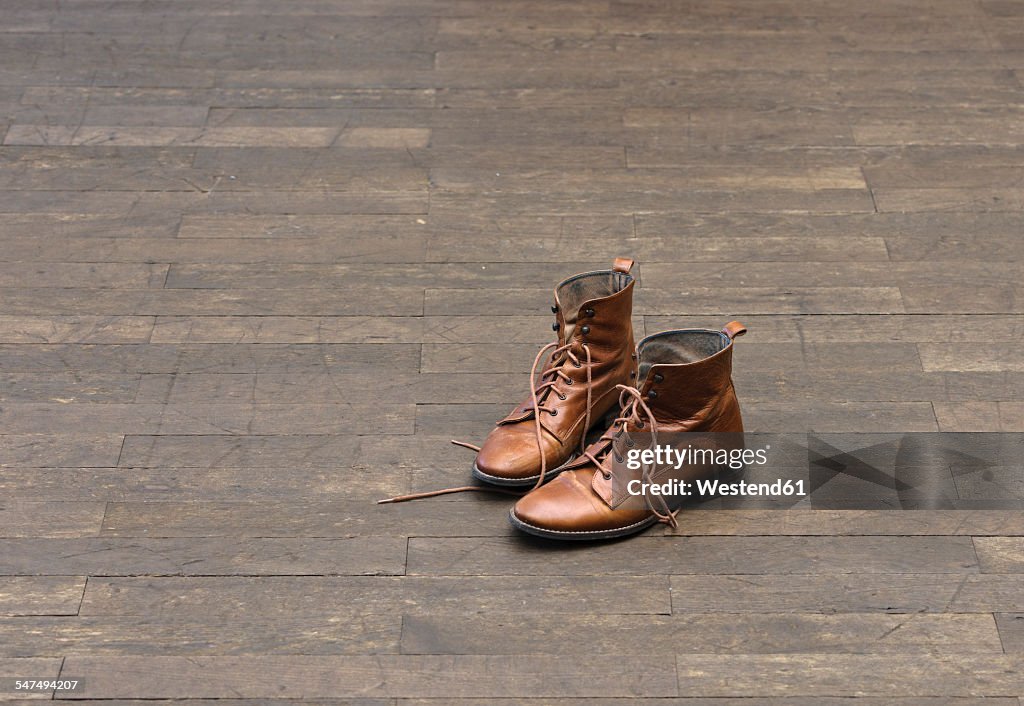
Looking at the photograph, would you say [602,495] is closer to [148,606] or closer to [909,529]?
[909,529]

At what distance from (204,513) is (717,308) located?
0.94 metres

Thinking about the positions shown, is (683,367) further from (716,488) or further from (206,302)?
(206,302)

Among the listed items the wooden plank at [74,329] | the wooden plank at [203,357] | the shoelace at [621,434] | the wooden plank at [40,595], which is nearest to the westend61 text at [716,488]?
the shoelace at [621,434]

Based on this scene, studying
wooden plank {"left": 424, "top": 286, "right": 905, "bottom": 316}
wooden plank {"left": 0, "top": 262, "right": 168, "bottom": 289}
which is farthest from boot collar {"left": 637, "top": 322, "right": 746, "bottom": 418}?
wooden plank {"left": 0, "top": 262, "right": 168, "bottom": 289}

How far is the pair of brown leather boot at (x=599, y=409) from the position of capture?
159cm

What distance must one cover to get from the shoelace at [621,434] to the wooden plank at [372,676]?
0.23 meters

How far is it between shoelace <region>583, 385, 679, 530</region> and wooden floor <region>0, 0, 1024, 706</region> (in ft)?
0.11

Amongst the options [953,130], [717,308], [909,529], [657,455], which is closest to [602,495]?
[657,455]

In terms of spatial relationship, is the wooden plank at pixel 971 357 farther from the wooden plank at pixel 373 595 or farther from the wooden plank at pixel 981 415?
the wooden plank at pixel 373 595

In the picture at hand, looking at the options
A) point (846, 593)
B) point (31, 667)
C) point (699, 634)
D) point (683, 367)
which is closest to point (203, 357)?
point (31, 667)

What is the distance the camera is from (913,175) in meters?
2.35

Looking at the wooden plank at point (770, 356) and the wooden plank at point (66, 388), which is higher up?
the wooden plank at point (770, 356)

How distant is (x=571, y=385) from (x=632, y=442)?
0.49 feet

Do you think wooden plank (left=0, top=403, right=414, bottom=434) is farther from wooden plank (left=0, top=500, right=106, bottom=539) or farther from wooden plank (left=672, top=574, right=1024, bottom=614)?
wooden plank (left=672, top=574, right=1024, bottom=614)
